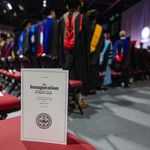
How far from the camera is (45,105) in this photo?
0.69 metres

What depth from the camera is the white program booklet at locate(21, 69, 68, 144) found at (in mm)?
678

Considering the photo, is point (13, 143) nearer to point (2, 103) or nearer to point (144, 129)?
point (2, 103)

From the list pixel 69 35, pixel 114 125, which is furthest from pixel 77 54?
pixel 114 125

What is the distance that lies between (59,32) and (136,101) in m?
1.84

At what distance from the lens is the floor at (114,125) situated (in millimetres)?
1909

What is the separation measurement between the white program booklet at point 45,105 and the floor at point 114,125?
3.97ft

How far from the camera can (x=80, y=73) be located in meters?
2.93

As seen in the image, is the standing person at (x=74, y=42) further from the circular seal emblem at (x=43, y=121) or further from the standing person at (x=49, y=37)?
the circular seal emblem at (x=43, y=121)

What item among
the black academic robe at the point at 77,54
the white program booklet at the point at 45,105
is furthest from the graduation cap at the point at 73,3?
the white program booklet at the point at 45,105

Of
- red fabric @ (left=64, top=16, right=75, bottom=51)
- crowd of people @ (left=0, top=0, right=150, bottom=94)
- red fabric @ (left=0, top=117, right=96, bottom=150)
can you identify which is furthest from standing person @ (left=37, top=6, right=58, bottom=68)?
red fabric @ (left=0, top=117, right=96, bottom=150)

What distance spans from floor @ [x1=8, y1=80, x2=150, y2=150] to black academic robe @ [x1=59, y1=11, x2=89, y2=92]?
Answer: 1.78 feet

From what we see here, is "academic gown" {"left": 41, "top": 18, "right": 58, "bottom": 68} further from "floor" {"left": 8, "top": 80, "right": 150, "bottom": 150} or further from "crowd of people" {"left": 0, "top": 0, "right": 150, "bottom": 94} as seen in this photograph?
"floor" {"left": 8, "top": 80, "right": 150, "bottom": 150}

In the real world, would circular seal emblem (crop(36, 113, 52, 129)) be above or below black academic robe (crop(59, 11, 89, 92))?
below

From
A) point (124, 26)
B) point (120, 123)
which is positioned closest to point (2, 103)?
point (120, 123)
